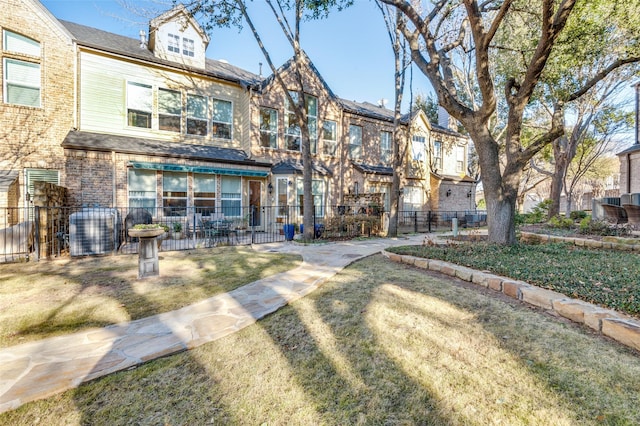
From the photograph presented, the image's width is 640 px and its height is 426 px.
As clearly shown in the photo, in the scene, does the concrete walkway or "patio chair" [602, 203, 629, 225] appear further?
"patio chair" [602, 203, 629, 225]

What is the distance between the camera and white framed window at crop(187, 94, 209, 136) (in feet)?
43.1

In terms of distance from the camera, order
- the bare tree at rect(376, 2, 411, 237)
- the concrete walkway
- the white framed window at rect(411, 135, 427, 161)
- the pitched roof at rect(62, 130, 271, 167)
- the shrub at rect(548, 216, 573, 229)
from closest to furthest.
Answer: the concrete walkway, the pitched roof at rect(62, 130, 271, 167), the shrub at rect(548, 216, 573, 229), the bare tree at rect(376, 2, 411, 237), the white framed window at rect(411, 135, 427, 161)

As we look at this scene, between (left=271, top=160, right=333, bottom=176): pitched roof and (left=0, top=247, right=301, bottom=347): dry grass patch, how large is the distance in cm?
669

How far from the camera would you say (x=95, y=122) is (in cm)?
1123

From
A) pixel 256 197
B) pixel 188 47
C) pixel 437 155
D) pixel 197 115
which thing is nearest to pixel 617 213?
pixel 437 155

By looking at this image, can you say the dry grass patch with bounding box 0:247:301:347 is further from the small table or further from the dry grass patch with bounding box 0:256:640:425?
the small table

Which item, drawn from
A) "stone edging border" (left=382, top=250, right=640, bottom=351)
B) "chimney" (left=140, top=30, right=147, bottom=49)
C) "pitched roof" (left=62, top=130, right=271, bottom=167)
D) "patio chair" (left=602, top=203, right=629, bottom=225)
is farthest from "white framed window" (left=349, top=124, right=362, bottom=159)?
"stone edging border" (left=382, top=250, right=640, bottom=351)

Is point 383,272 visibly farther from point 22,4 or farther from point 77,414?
point 22,4

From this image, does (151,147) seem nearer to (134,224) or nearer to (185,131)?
(185,131)

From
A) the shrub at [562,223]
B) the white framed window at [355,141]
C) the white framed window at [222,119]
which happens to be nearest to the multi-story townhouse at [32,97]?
the white framed window at [222,119]

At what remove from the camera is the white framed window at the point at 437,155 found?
2086 cm

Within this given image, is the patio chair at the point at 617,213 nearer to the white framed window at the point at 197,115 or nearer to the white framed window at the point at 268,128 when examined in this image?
the white framed window at the point at 268,128

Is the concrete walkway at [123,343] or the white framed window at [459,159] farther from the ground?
the white framed window at [459,159]

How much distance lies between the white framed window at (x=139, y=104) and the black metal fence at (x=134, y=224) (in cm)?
381
